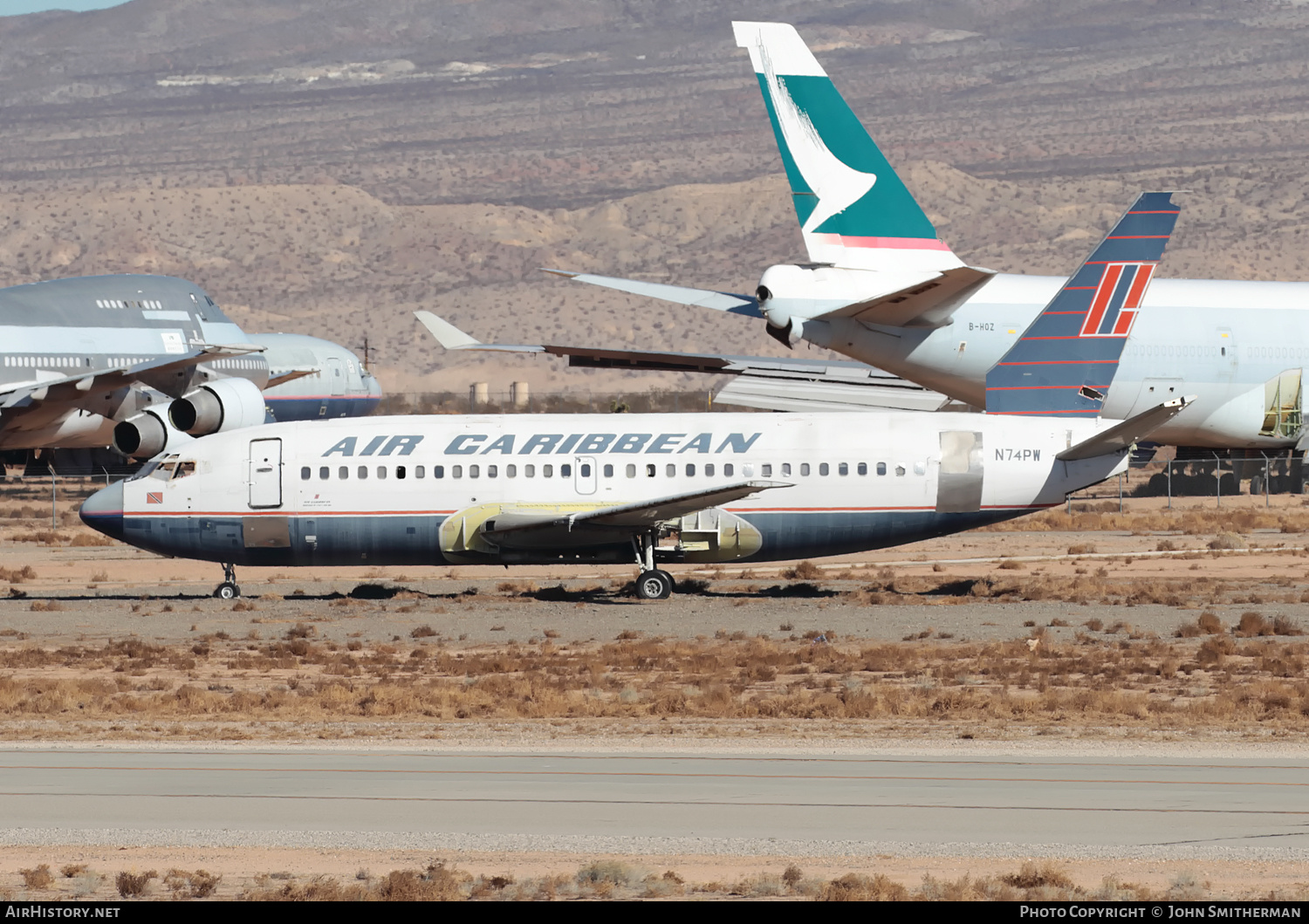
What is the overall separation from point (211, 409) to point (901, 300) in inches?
885

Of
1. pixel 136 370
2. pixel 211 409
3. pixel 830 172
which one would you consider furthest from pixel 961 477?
pixel 136 370

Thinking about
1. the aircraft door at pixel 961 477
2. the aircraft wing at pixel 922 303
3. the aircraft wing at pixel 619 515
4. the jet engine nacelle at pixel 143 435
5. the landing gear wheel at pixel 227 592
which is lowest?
the landing gear wheel at pixel 227 592

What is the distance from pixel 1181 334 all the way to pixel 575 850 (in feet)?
114

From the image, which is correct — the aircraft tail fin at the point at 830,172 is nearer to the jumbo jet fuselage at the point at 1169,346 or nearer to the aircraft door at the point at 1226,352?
the jumbo jet fuselage at the point at 1169,346

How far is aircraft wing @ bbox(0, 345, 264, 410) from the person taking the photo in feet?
193

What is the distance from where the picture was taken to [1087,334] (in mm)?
36750

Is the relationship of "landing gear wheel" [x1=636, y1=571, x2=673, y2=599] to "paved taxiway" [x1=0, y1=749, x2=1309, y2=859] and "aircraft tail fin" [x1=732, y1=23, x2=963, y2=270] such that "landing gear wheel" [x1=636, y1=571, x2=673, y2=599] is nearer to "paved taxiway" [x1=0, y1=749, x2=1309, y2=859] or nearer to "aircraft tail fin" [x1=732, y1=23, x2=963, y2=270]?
"aircraft tail fin" [x1=732, y1=23, x2=963, y2=270]

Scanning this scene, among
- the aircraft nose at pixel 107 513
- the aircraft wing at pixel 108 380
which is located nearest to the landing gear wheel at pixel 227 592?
the aircraft nose at pixel 107 513

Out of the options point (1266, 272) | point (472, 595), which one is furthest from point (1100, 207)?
point (472, 595)

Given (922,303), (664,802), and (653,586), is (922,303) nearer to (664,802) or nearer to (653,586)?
(653,586)

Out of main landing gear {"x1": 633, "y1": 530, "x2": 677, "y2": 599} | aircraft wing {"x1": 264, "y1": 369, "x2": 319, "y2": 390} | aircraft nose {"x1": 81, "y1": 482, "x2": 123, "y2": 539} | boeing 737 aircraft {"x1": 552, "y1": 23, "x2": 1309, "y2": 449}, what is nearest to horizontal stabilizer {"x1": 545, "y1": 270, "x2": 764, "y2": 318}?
boeing 737 aircraft {"x1": 552, "y1": 23, "x2": 1309, "y2": 449}

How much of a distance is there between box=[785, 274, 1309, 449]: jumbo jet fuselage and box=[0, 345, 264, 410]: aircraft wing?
74.9 feet

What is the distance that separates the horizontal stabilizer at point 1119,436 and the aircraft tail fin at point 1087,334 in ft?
4.59

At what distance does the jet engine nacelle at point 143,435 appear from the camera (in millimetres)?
54469
